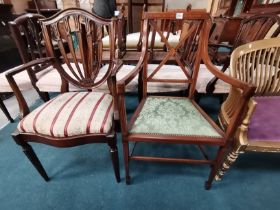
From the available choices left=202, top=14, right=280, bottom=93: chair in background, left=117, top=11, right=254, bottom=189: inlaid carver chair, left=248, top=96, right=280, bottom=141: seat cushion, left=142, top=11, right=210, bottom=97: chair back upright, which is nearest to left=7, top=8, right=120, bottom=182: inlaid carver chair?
left=117, top=11, right=254, bottom=189: inlaid carver chair

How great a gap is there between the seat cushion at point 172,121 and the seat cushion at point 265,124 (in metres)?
0.21

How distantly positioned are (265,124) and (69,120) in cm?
107

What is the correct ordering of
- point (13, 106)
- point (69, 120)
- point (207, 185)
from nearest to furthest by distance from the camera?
point (69, 120) < point (207, 185) < point (13, 106)

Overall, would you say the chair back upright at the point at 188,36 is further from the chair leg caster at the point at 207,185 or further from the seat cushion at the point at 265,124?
the chair leg caster at the point at 207,185

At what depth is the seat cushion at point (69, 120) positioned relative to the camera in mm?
841

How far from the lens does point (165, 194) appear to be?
1069 millimetres

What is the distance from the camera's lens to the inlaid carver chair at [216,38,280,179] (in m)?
0.84

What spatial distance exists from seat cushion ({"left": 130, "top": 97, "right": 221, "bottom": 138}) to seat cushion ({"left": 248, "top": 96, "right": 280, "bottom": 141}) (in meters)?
0.21

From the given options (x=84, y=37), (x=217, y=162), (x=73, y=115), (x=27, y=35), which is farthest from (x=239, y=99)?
(x=27, y=35)

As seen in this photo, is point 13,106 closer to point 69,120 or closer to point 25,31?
point 25,31

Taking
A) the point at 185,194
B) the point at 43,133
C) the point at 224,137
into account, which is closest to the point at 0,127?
the point at 43,133

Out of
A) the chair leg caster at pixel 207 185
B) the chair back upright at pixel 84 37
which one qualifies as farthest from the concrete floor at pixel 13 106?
the chair leg caster at pixel 207 185

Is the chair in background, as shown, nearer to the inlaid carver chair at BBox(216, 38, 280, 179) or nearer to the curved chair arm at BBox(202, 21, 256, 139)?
the inlaid carver chair at BBox(216, 38, 280, 179)

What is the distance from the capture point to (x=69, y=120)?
0.86 m
